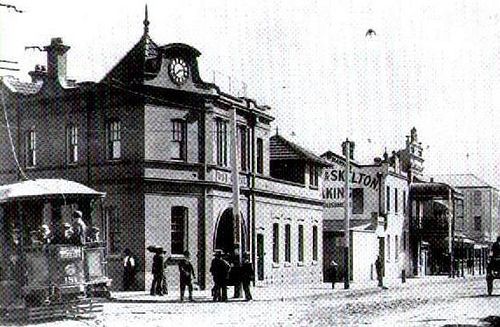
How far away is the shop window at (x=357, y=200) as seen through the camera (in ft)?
193

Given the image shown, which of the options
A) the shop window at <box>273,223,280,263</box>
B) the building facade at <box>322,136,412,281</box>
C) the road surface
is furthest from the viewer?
the building facade at <box>322,136,412,281</box>

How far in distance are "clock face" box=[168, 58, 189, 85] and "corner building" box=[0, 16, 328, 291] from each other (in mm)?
40

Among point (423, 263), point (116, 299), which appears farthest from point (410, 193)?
point (116, 299)

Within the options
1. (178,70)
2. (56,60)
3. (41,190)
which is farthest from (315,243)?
(41,190)

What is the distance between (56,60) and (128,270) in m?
9.70

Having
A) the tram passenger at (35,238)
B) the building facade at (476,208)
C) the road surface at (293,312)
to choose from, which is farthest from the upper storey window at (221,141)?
the building facade at (476,208)

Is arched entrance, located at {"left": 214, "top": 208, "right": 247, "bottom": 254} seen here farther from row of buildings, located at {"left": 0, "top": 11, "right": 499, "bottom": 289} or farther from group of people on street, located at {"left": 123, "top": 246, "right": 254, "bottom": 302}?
group of people on street, located at {"left": 123, "top": 246, "right": 254, "bottom": 302}

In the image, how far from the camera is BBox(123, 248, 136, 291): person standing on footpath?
30.7m

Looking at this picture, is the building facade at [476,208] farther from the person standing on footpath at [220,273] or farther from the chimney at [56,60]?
the person standing on footpath at [220,273]

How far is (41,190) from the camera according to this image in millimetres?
19078

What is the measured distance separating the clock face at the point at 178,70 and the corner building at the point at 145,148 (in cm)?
4

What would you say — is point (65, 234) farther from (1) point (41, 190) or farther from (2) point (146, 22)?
(2) point (146, 22)

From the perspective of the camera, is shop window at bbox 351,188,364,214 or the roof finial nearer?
the roof finial

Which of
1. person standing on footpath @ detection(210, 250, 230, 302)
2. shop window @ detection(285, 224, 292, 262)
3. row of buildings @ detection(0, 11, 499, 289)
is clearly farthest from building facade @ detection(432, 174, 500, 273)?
person standing on footpath @ detection(210, 250, 230, 302)
